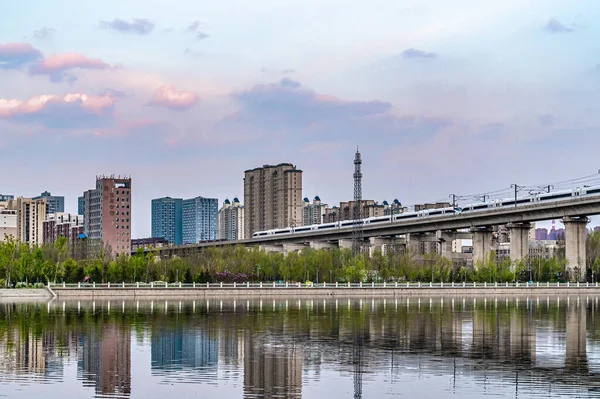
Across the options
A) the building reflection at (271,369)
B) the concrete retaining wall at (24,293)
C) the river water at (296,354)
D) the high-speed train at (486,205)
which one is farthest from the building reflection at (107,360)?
the high-speed train at (486,205)

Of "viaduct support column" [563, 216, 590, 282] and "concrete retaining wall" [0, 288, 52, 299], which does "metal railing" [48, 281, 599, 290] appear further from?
"viaduct support column" [563, 216, 590, 282]

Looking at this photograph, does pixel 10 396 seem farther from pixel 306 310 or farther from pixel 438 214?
pixel 438 214

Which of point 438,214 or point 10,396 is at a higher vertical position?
point 438,214

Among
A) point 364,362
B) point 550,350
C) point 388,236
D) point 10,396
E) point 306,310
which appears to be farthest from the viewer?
point 388,236

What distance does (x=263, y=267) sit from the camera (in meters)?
128

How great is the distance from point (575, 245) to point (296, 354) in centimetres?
8845

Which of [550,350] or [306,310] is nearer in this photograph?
[550,350]

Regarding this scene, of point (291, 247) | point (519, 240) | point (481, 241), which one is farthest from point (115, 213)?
point (519, 240)

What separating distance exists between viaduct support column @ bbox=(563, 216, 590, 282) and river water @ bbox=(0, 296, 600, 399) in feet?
171

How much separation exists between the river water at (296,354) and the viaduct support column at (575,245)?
52.0 metres

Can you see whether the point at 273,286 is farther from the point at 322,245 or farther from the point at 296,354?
the point at 322,245

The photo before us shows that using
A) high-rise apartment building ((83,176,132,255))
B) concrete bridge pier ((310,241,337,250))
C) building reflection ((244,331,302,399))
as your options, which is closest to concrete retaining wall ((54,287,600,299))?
building reflection ((244,331,302,399))

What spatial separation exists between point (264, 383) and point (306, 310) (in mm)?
40531

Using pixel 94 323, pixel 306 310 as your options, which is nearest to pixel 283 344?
pixel 94 323
